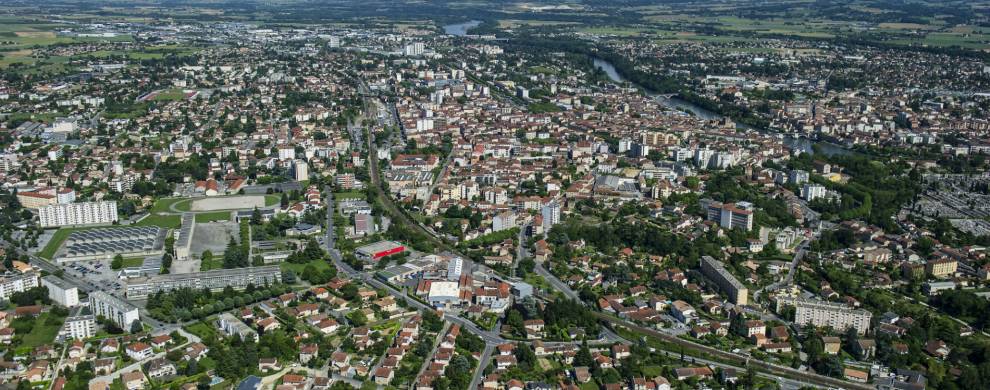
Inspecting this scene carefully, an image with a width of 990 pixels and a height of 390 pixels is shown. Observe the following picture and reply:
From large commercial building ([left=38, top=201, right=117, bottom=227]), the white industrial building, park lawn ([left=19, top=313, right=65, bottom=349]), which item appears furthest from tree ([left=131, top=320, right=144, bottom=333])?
large commercial building ([left=38, top=201, right=117, bottom=227])

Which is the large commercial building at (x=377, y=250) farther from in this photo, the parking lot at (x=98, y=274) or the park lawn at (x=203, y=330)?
the parking lot at (x=98, y=274)

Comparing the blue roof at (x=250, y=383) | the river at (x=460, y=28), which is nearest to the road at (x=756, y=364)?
the blue roof at (x=250, y=383)

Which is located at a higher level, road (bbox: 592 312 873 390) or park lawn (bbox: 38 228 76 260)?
park lawn (bbox: 38 228 76 260)

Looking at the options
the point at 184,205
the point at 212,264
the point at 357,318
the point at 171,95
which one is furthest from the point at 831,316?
the point at 171,95

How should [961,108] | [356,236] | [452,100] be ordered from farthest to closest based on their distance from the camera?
[452,100] → [961,108] → [356,236]

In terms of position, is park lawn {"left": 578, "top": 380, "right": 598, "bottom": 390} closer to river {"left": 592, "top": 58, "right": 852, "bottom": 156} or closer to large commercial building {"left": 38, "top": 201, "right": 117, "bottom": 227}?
large commercial building {"left": 38, "top": 201, "right": 117, "bottom": 227}

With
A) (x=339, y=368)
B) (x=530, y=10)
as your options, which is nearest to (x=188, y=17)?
(x=530, y=10)

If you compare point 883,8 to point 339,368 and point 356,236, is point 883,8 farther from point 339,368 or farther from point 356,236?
point 339,368
